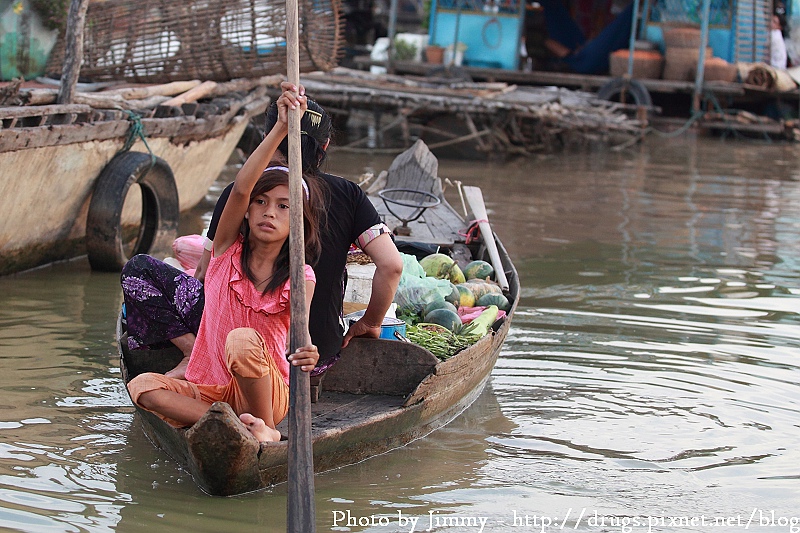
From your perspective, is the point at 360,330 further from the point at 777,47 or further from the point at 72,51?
the point at 777,47

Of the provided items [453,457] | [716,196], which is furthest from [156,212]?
[716,196]

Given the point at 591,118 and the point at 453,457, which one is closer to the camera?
the point at 453,457

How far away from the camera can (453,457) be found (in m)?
4.18

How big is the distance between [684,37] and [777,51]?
8.30 ft

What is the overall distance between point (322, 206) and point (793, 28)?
1872 cm

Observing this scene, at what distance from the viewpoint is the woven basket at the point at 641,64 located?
58.8ft

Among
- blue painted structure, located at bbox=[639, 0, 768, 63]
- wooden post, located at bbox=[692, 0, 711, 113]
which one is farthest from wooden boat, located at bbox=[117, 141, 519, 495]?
blue painted structure, located at bbox=[639, 0, 768, 63]

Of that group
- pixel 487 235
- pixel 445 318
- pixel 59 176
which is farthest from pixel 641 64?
pixel 445 318

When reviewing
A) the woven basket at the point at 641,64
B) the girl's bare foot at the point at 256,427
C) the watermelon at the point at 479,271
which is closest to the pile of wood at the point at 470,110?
the woven basket at the point at 641,64

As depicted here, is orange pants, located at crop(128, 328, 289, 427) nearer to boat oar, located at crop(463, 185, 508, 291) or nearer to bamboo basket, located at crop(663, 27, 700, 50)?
boat oar, located at crop(463, 185, 508, 291)

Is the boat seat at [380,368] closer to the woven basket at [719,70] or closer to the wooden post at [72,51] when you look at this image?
the wooden post at [72,51]

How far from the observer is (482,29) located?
727 inches

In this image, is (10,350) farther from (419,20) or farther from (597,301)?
(419,20)

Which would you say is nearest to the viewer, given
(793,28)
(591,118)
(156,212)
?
(156,212)
